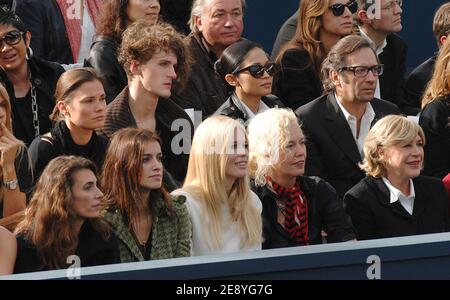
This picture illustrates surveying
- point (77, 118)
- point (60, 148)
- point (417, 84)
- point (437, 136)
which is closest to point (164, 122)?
point (77, 118)

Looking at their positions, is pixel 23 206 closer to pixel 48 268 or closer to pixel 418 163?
pixel 48 268

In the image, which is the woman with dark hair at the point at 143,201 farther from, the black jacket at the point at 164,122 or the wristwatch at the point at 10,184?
the black jacket at the point at 164,122

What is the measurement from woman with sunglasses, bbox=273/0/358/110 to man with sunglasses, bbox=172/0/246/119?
339 millimetres

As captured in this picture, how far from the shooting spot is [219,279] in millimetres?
6574

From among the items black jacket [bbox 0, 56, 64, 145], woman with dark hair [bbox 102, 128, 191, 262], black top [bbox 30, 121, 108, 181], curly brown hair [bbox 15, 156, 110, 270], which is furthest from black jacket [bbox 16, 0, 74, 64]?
curly brown hair [bbox 15, 156, 110, 270]

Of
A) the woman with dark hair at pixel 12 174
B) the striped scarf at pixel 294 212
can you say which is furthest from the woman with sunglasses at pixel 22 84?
the striped scarf at pixel 294 212

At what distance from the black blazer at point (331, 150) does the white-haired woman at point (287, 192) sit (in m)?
0.55

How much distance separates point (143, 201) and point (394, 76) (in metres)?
2.85

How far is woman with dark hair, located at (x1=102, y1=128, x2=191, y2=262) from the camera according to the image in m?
7.05

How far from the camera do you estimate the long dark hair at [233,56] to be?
26.9ft

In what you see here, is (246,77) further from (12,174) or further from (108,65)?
(12,174)

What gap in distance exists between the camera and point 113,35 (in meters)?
8.43

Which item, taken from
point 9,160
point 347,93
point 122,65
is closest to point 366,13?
point 347,93

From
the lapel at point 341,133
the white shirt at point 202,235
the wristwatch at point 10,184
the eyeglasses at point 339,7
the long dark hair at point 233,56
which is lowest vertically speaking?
the white shirt at point 202,235
